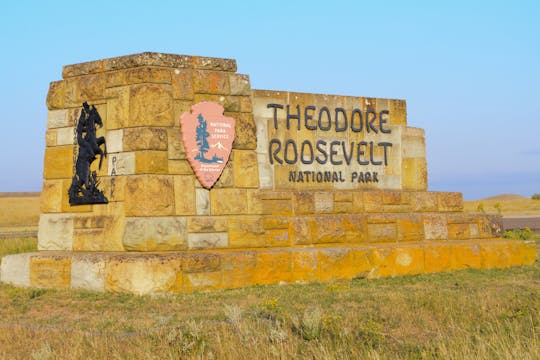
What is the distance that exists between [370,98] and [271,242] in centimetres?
423

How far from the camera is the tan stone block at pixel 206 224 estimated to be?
36.5 ft

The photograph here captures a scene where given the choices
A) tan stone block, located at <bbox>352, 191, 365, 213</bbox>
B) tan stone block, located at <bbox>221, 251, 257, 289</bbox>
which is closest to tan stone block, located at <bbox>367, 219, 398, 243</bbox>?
tan stone block, located at <bbox>352, 191, 365, 213</bbox>

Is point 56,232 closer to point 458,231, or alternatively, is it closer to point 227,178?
point 227,178

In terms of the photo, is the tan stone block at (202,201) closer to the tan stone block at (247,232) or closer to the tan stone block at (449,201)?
the tan stone block at (247,232)

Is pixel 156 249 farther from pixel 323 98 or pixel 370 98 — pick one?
pixel 370 98

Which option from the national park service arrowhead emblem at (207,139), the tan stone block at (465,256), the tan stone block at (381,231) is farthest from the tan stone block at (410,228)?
the national park service arrowhead emblem at (207,139)

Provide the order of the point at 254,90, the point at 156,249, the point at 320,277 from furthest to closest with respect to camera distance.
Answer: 1. the point at 254,90
2. the point at 320,277
3. the point at 156,249

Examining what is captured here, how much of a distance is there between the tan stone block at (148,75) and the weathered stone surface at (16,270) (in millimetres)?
3614

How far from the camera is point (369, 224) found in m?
13.0

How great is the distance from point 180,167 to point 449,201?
21.2 feet

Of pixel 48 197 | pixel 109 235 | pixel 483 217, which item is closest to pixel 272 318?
pixel 109 235

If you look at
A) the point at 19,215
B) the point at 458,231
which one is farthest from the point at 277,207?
the point at 19,215

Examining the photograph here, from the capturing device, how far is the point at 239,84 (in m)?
11.9

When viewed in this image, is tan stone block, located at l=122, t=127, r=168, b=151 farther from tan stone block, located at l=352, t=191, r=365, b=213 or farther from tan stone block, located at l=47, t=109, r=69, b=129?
→ tan stone block, located at l=352, t=191, r=365, b=213
